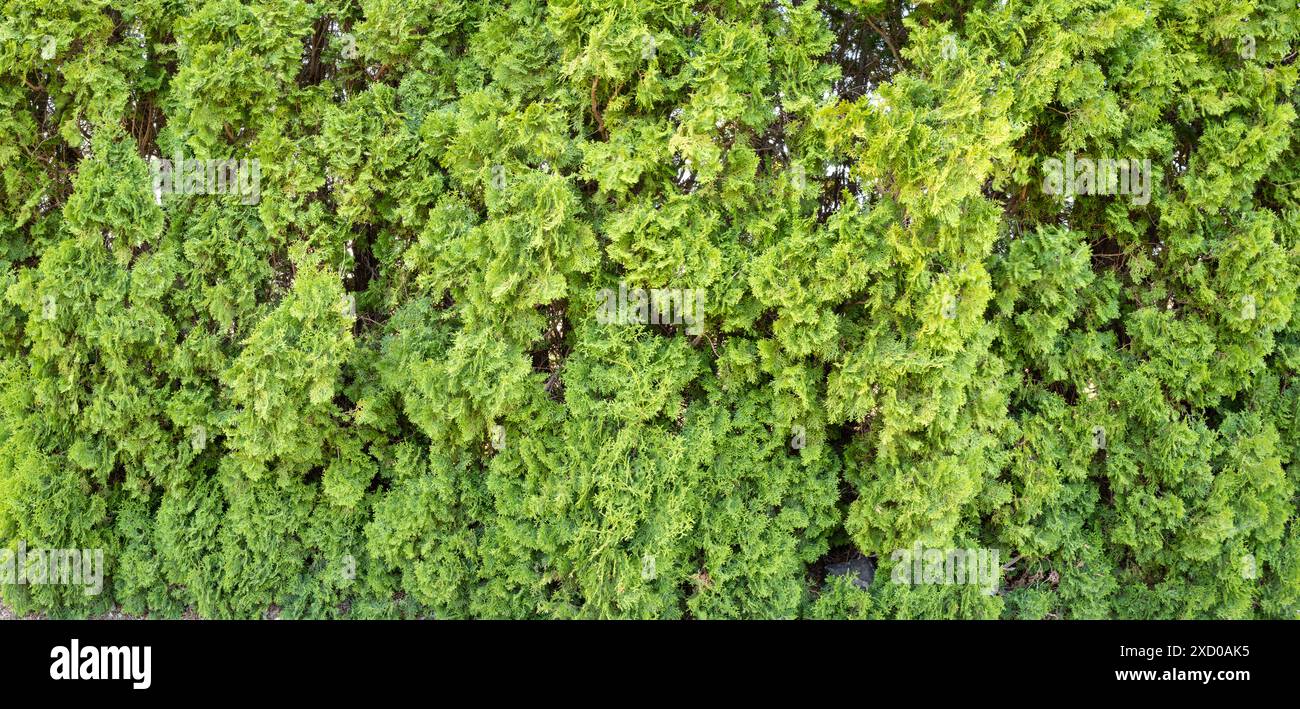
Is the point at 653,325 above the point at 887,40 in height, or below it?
below

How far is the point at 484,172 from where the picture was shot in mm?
4582

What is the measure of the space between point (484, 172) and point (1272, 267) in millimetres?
5168

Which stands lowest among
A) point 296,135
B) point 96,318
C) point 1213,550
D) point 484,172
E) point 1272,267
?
point 1213,550

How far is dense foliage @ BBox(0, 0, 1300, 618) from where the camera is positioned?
437 cm

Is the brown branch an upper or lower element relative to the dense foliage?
upper

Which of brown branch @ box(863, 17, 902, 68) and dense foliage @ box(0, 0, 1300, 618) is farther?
brown branch @ box(863, 17, 902, 68)

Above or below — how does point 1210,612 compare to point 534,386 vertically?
below

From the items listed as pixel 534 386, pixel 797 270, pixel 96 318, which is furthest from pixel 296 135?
pixel 797 270

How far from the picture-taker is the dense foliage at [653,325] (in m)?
4.37

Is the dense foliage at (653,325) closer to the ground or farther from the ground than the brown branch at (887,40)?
closer to the ground

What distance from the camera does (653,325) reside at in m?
4.72

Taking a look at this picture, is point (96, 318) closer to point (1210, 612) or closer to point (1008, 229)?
point (1008, 229)

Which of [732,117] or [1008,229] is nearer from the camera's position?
[732,117]

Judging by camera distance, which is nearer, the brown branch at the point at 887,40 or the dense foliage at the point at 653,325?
the dense foliage at the point at 653,325
